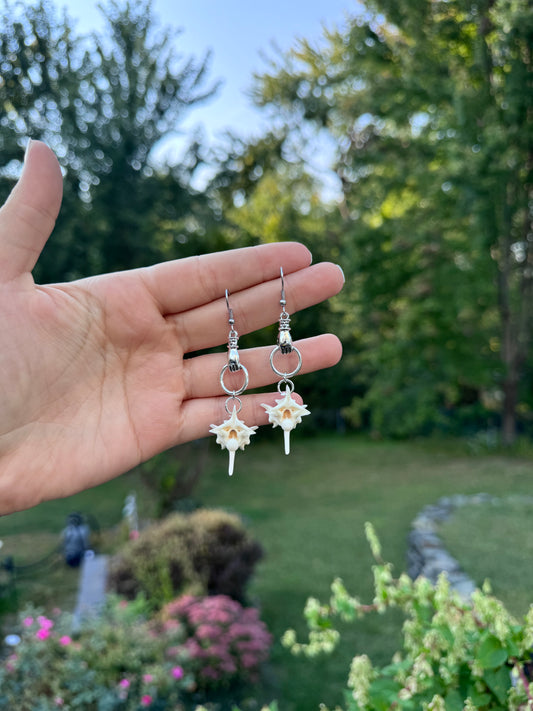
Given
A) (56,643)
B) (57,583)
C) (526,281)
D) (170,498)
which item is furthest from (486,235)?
(56,643)

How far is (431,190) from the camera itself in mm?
7980

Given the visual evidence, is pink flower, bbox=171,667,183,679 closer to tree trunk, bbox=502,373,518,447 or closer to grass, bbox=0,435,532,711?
grass, bbox=0,435,532,711

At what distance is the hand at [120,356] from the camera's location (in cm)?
116

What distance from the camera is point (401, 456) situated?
8961 millimetres

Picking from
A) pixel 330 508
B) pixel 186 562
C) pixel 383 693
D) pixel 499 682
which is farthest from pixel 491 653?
pixel 330 508

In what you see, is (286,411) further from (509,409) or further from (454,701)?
(509,409)

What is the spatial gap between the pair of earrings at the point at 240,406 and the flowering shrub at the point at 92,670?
5.51ft

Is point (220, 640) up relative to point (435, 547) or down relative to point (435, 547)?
up

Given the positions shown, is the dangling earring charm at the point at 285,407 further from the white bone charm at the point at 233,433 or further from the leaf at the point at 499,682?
the leaf at the point at 499,682

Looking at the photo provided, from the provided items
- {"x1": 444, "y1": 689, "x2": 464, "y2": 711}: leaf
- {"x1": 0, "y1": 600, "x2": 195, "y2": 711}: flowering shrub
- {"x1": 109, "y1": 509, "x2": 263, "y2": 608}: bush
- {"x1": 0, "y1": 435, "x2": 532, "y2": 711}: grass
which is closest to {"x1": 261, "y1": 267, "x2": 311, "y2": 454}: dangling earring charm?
{"x1": 444, "y1": 689, "x2": 464, "y2": 711}: leaf

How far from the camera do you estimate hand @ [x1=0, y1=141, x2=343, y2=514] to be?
3.81ft

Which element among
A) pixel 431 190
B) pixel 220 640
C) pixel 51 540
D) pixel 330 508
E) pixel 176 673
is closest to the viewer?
pixel 176 673

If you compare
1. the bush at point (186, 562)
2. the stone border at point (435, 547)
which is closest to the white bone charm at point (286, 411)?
the stone border at point (435, 547)

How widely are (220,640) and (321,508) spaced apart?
3610 mm
